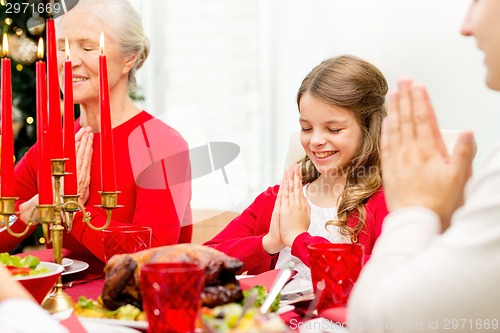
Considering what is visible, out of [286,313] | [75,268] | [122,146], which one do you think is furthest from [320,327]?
[122,146]

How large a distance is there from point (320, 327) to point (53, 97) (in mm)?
632

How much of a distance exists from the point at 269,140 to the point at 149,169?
7.97 feet

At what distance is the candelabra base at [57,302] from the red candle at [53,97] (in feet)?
0.88

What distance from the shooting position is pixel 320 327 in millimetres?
1044

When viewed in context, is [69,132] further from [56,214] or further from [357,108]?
[357,108]

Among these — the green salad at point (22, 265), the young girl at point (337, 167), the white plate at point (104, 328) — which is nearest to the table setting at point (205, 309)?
the white plate at point (104, 328)

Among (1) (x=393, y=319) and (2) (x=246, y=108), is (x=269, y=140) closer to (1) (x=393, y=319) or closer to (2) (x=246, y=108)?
(2) (x=246, y=108)

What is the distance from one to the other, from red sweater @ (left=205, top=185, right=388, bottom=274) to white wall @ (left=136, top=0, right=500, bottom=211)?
2063 mm

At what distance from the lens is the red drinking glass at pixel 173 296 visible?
0.91 metres

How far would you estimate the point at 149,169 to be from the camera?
2.10 metres

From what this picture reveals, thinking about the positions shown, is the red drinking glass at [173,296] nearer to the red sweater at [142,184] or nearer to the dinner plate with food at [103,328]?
the dinner plate with food at [103,328]

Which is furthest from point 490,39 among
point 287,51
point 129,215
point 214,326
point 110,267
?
point 287,51

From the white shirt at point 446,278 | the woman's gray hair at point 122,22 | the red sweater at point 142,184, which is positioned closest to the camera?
the white shirt at point 446,278

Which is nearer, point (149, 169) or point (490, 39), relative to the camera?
point (490, 39)
